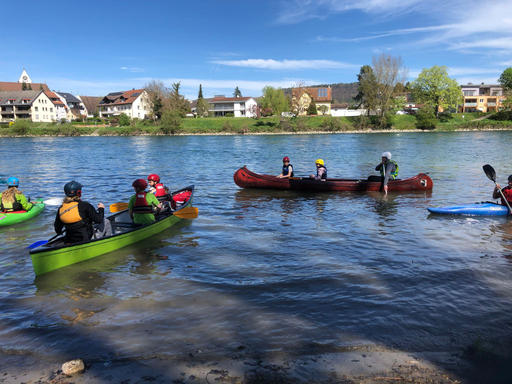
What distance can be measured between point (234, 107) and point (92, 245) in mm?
107786

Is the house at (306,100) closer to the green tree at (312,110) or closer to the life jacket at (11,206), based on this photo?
the green tree at (312,110)

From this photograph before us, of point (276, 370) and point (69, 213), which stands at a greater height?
point (69, 213)

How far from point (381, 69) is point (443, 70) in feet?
56.5

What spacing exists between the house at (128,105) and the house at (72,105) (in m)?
12.1

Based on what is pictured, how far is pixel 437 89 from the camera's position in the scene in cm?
8512

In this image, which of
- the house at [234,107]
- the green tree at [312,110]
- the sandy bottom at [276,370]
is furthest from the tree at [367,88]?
the sandy bottom at [276,370]

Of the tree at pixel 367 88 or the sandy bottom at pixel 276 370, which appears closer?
the sandy bottom at pixel 276 370

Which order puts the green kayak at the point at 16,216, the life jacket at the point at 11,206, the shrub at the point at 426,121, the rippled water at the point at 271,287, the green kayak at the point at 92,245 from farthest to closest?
the shrub at the point at 426,121 → the life jacket at the point at 11,206 → the green kayak at the point at 16,216 → the green kayak at the point at 92,245 → the rippled water at the point at 271,287

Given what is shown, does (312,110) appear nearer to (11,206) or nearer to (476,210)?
(476,210)

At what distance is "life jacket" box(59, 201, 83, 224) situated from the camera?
23.4ft

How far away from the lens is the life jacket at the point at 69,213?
7145 mm

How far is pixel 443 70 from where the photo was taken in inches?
3344

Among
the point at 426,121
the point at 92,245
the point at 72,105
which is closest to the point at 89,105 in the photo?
the point at 72,105

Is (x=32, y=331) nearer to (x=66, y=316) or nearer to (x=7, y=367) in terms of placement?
(x=66, y=316)
